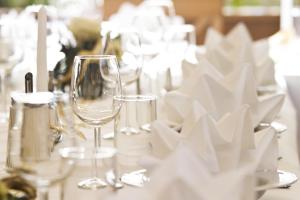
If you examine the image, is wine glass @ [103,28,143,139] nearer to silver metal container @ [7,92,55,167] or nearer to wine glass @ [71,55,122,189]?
wine glass @ [71,55,122,189]

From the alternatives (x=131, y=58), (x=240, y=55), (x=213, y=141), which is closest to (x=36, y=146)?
(x=213, y=141)

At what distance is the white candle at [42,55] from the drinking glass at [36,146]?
0.19 meters

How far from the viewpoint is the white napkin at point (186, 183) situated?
102cm

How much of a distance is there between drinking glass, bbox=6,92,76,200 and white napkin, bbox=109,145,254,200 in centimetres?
11

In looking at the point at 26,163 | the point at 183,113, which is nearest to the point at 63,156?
the point at 26,163

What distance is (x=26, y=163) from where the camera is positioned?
1.14m

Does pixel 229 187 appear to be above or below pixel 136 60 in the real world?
below

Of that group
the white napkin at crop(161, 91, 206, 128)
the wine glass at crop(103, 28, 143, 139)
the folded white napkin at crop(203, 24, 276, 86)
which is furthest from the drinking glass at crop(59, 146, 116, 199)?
the folded white napkin at crop(203, 24, 276, 86)

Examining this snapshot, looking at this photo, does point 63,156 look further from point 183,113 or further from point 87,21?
point 87,21

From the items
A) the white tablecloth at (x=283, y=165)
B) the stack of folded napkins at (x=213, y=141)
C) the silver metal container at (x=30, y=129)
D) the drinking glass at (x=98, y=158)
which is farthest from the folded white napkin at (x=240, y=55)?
the drinking glass at (x=98, y=158)

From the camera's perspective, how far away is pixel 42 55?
186 cm

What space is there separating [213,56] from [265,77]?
0.28m

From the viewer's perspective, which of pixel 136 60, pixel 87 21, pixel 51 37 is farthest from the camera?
pixel 87 21

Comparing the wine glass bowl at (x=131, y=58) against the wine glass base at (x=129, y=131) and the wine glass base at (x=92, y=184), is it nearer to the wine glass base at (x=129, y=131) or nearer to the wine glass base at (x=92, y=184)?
the wine glass base at (x=129, y=131)
